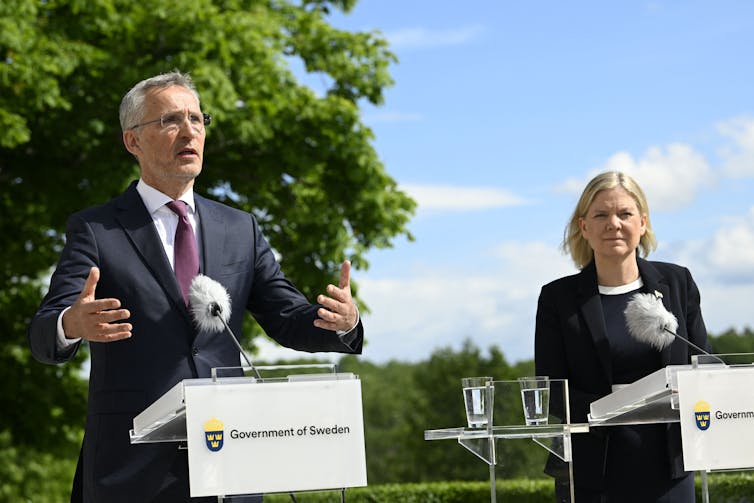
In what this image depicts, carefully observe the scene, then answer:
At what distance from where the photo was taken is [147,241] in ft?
13.6

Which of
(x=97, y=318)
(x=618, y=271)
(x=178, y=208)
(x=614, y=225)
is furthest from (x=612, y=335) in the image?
(x=97, y=318)

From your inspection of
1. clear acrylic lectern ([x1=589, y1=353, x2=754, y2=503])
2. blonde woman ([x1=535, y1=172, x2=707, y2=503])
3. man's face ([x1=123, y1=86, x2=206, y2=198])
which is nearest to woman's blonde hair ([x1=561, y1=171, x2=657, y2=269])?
blonde woman ([x1=535, y1=172, x2=707, y2=503])

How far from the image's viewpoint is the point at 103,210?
4230 mm

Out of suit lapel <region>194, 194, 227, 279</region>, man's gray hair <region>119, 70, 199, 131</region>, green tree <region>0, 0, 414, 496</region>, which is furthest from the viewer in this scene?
green tree <region>0, 0, 414, 496</region>

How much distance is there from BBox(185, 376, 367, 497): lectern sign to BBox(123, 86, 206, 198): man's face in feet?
4.01

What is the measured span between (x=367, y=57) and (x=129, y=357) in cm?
1408

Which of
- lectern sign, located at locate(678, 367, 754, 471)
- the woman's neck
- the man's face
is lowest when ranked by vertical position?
lectern sign, located at locate(678, 367, 754, 471)

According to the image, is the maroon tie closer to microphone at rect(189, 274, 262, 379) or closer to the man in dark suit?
the man in dark suit

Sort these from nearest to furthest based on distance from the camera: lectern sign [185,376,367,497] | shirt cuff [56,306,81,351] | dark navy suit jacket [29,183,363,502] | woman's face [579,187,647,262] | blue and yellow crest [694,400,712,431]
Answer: lectern sign [185,376,367,497] → shirt cuff [56,306,81,351] → dark navy suit jacket [29,183,363,502] → blue and yellow crest [694,400,712,431] → woman's face [579,187,647,262]

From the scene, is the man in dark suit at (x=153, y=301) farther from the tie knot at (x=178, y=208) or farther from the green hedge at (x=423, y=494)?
the green hedge at (x=423, y=494)

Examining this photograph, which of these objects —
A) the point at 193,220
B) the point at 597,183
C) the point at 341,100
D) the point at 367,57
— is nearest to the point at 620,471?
the point at 597,183

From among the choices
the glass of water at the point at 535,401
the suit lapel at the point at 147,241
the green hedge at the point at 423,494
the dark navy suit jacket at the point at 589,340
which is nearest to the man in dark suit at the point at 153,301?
the suit lapel at the point at 147,241

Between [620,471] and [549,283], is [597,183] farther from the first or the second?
[620,471]

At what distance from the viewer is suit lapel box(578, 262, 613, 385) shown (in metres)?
4.89
